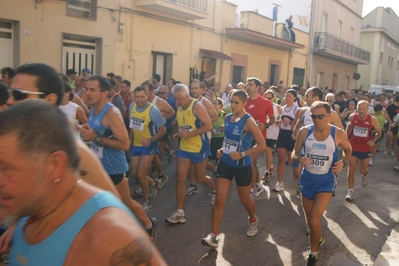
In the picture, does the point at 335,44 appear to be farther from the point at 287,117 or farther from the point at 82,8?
the point at 287,117

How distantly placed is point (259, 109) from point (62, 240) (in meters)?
6.21

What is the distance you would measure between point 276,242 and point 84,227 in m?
4.27

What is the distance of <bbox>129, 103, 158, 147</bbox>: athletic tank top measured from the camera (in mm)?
6004

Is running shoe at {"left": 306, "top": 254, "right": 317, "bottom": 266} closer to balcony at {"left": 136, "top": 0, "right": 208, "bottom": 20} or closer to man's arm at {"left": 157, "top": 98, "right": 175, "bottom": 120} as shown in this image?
man's arm at {"left": 157, "top": 98, "right": 175, "bottom": 120}

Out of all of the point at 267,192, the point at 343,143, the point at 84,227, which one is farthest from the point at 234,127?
the point at 84,227

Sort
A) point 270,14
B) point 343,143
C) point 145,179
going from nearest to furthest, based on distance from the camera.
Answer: point 343,143 → point 145,179 → point 270,14

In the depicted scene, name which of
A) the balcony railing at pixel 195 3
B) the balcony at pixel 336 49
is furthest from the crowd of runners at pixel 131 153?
the balcony at pixel 336 49

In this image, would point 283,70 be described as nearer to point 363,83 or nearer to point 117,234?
point 363,83

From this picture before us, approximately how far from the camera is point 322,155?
15.6 ft

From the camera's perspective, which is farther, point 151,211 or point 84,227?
point 151,211

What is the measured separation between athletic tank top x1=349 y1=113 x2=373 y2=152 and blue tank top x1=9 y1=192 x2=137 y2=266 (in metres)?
6.97

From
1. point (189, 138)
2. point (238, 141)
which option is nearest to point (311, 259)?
point (238, 141)

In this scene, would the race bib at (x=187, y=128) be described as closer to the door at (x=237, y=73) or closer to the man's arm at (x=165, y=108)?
the man's arm at (x=165, y=108)

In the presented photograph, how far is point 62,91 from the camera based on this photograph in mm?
2545
